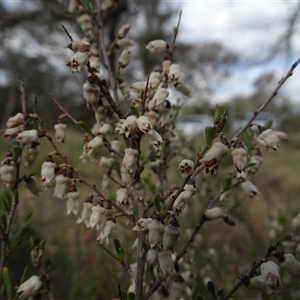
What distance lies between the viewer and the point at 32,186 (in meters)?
0.77

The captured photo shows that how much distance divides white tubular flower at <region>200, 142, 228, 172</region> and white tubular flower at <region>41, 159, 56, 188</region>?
29 cm

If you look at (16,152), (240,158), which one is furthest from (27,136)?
(240,158)

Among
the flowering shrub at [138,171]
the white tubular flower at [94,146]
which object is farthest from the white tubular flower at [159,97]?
the white tubular flower at [94,146]

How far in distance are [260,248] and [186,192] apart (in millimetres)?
1507

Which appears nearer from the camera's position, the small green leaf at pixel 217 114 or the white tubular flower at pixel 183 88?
the small green leaf at pixel 217 114

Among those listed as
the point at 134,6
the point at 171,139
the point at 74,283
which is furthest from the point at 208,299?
the point at 134,6

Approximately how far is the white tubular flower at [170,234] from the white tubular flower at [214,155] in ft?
0.33

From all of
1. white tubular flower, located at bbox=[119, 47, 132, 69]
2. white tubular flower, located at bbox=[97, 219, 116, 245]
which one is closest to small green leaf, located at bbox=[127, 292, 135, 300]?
white tubular flower, located at bbox=[97, 219, 116, 245]

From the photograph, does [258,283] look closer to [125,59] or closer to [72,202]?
[72,202]

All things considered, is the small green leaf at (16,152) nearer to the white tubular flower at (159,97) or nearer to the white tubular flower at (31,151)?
the white tubular flower at (31,151)

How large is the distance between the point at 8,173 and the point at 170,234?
35 cm

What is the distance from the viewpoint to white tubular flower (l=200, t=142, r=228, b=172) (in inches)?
20.8

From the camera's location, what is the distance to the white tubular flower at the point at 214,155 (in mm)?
529

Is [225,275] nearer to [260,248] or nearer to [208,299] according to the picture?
[260,248]
